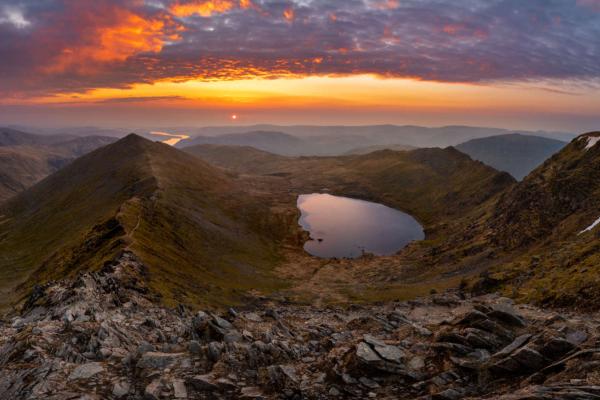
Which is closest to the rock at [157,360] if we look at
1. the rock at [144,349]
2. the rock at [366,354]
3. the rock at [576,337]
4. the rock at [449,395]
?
the rock at [144,349]

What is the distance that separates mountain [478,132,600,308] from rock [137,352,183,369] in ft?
141

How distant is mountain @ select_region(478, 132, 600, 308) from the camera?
48.7 m

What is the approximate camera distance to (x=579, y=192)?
343ft

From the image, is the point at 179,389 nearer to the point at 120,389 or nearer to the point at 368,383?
the point at 120,389


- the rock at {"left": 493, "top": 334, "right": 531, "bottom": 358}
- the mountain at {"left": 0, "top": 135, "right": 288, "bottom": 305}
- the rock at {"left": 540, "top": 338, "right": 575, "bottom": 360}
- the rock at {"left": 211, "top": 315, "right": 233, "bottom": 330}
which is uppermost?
the rock at {"left": 540, "top": 338, "right": 575, "bottom": 360}

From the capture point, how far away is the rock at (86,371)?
82.3 feet

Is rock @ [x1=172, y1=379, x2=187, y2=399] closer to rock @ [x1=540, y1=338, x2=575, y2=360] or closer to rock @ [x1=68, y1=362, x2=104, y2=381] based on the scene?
rock @ [x1=68, y1=362, x2=104, y2=381]

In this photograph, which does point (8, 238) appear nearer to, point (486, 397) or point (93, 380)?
point (93, 380)

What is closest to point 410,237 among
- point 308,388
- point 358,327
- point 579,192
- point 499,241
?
point 499,241

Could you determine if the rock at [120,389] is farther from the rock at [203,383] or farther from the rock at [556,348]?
the rock at [556,348]

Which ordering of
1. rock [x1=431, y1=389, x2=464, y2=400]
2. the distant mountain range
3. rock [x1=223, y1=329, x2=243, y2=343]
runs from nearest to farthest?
rock [x1=431, y1=389, x2=464, y2=400], rock [x1=223, y1=329, x2=243, y2=343], the distant mountain range

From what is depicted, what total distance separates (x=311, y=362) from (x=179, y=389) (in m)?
9.86

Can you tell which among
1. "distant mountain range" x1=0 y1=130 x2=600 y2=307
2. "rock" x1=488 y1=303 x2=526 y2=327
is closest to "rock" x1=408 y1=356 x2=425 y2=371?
"rock" x1=488 y1=303 x2=526 y2=327

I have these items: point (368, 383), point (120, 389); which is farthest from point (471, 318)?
point (120, 389)
